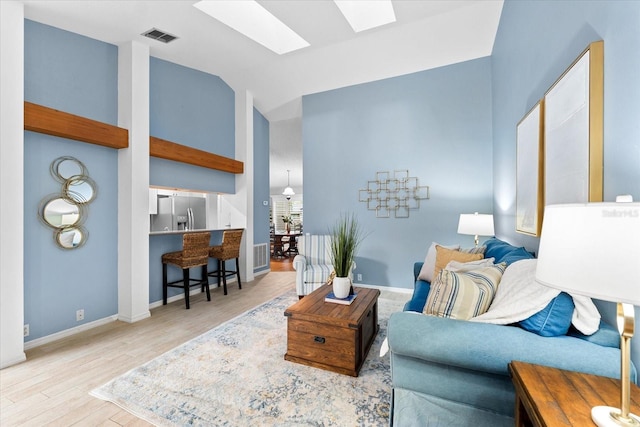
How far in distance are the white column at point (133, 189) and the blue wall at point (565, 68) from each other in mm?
3815

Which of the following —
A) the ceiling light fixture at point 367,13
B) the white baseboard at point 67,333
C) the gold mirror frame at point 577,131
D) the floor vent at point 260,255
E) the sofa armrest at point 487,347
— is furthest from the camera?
the floor vent at point 260,255

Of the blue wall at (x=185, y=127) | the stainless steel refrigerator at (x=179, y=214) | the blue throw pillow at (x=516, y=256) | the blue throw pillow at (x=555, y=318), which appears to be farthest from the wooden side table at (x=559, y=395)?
the stainless steel refrigerator at (x=179, y=214)

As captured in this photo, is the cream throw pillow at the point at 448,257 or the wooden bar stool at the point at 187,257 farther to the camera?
the wooden bar stool at the point at 187,257

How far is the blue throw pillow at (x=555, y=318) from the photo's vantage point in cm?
117

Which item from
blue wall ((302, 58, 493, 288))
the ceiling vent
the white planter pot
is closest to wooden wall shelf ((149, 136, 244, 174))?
the ceiling vent

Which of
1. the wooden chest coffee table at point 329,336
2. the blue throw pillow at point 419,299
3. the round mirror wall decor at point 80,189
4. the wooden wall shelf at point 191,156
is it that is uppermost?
the wooden wall shelf at point 191,156

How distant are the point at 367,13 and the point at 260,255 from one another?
4.34 meters

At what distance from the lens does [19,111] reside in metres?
2.32

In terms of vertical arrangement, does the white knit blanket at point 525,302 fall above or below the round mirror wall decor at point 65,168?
below

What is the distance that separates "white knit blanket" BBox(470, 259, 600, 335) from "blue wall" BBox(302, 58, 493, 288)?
268 centimetres

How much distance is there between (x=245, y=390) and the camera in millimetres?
1899

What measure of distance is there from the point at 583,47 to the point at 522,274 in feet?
3.98

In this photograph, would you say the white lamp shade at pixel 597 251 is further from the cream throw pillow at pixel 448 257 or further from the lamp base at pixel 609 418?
the cream throw pillow at pixel 448 257

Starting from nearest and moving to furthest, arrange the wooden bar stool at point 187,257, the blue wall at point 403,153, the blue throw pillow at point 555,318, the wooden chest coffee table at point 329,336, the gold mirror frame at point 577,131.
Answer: the blue throw pillow at point 555,318
the gold mirror frame at point 577,131
the wooden chest coffee table at point 329,336
the wooden bar stool at point 187,257
the blue wall at point 403,153
